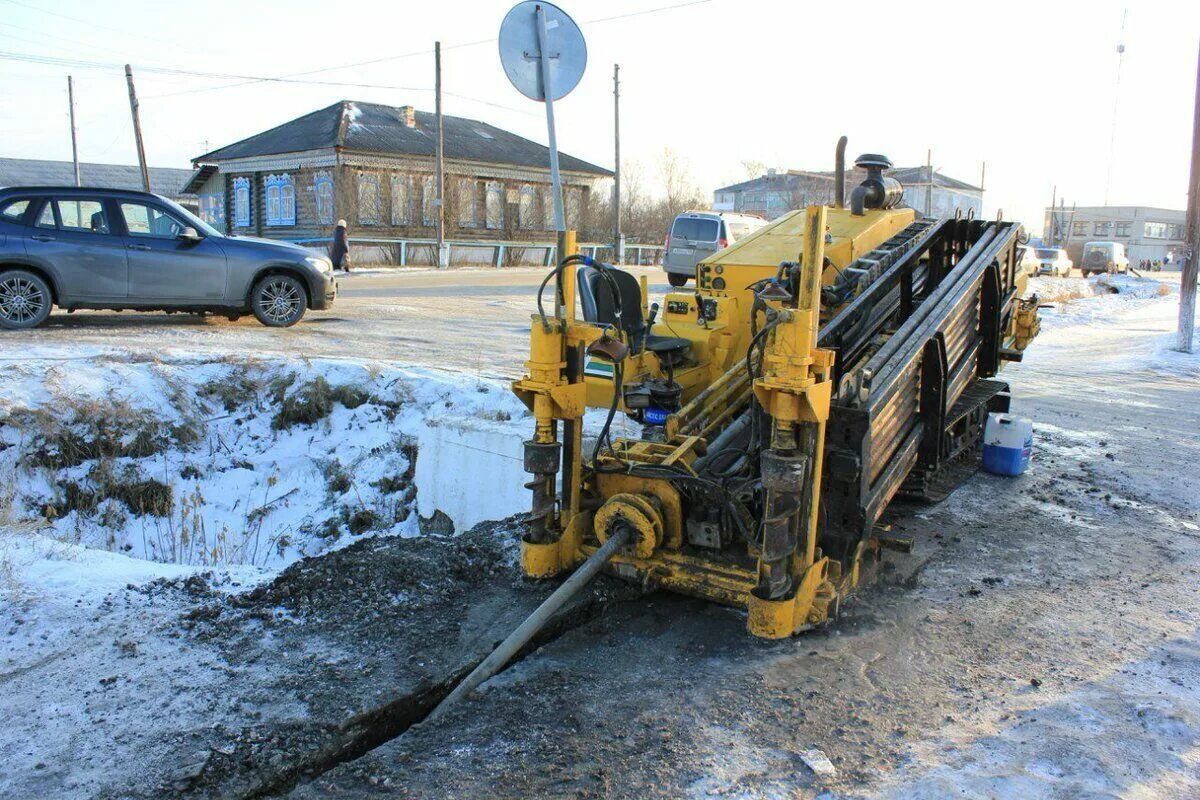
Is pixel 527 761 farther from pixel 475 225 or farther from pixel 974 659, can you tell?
pixel 475 225

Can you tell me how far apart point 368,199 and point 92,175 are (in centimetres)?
3023

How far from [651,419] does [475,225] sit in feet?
111

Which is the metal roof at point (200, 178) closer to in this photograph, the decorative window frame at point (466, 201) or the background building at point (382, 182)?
the background building at point (382, 182)

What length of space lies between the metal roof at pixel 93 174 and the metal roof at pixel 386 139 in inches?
696

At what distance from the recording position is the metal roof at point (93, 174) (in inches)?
2078

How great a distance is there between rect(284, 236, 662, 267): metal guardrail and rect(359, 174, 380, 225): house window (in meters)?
0.92

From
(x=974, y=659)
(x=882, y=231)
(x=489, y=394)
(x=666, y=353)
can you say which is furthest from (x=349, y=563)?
(x=882, y=231)

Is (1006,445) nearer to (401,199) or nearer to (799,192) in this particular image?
(401,199)

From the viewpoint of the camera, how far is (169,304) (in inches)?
436

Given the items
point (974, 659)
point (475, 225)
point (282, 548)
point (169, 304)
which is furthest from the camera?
point (475, 225)

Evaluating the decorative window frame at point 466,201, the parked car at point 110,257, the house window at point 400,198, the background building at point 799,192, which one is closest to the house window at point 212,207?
the house window at point 400,198

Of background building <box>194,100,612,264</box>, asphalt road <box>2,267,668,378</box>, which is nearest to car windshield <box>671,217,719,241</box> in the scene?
Answer: asphalt road <box>2,267,668,378</box>

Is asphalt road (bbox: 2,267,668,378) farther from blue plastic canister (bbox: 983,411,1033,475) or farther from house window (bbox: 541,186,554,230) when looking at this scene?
house window (bbox: 541,186,554,230)

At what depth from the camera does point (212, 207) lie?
41.0 m
